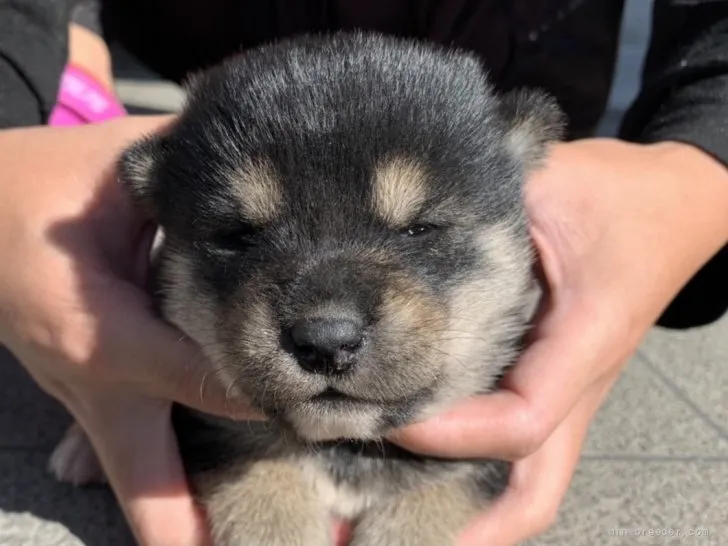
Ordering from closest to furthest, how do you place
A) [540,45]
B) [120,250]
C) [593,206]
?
[593,206] → [120,250] → [540,45]

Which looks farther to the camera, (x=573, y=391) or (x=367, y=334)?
(x=573, y=391)

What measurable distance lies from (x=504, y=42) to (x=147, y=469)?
6.39 ft

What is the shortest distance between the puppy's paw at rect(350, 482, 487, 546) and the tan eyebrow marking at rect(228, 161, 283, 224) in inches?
30.1

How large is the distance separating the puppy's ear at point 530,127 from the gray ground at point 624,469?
963 millimetres

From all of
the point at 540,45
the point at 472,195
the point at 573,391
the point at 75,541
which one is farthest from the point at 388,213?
the point at 540,45

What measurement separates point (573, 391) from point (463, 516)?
0.40m

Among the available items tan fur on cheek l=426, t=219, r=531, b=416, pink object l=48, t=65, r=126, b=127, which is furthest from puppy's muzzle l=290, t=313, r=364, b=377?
pink object l=48, t=65, r=126, b=127

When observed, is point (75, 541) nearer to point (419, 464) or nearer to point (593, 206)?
point (419, 464)

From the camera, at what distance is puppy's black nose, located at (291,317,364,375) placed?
1504 mm

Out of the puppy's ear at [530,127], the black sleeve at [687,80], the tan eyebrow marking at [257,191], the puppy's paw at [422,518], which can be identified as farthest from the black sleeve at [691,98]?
the tan eyebrow marking at [257,191]

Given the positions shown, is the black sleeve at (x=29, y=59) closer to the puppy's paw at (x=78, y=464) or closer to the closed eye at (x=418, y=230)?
the puppy's paw at (x=78, y=464)

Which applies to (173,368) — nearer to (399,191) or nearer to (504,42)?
(399,191)

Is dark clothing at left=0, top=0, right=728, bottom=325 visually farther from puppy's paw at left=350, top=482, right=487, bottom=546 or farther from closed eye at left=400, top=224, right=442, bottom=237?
puppy's paw at left=350, top=482, right=487, bottom=546

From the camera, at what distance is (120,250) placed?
216 centimetres
